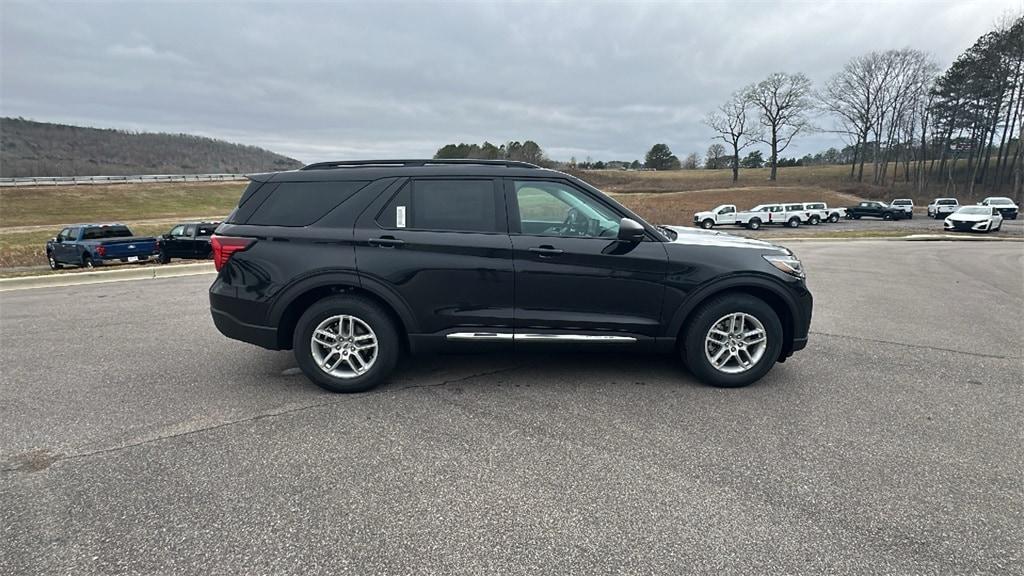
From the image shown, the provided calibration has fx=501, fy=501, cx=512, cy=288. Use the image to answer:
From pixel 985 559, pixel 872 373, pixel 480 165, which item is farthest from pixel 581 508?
pixel 872 373

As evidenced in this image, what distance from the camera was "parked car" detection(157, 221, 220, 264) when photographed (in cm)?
1616

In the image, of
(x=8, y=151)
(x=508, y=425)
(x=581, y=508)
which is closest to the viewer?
(x=581, y=508)

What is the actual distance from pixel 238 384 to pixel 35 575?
7.27 ft

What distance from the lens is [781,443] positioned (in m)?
3.21

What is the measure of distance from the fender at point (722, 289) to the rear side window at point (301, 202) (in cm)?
274

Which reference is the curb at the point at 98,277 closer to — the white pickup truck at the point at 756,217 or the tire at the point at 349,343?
the tire at the point at 349,343

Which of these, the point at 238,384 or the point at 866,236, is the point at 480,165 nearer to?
the point at 238,384

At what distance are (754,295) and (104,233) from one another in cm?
1883

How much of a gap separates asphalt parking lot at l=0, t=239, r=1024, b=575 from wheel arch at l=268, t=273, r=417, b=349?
20.6 inches

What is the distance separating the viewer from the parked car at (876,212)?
124ft

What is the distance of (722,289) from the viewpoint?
13.1 feet

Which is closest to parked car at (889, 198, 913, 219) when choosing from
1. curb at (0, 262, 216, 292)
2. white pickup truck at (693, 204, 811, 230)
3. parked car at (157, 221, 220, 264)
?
white pickup truck at (693, 204, 811, 230)

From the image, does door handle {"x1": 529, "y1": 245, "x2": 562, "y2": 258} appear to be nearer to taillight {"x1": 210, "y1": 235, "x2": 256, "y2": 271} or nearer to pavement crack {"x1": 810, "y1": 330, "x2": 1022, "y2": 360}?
taillight {"x1": 210, "y1": 235, "x2": 256, "y2": 271}

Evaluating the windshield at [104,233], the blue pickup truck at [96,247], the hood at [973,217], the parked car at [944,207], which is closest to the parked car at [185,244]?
the blue pickup truck at [96,247]
